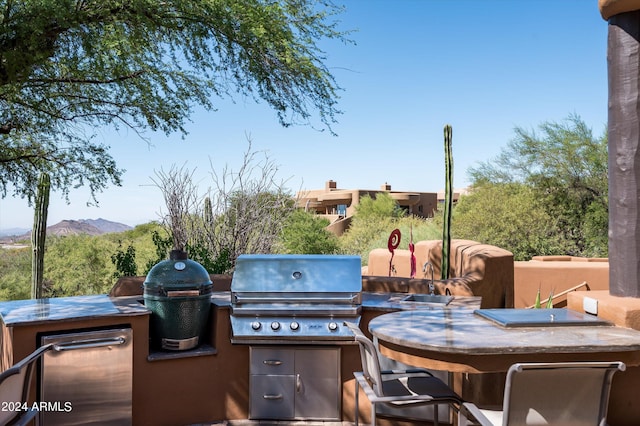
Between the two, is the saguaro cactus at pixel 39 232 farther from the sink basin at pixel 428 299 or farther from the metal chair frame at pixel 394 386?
the metal chair frame at pixel 394 386

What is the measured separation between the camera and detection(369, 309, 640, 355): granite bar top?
8.66ft

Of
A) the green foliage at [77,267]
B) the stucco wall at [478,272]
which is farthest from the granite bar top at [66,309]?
the green foliage at [77,267]

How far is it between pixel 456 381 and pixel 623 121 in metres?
2.09

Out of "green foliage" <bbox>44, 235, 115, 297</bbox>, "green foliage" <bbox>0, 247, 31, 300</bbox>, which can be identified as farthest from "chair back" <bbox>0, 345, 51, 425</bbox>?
"green foliage" <bbox>44, 235, 115, 297</bbox>

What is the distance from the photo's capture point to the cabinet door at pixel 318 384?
4160mm

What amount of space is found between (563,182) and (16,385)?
59.5ft

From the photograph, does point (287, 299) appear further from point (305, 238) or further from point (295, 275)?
point (305, 238)

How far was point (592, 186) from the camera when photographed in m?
17.5

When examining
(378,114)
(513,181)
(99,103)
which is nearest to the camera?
(99,103)

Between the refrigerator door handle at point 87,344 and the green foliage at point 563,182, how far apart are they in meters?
14.8

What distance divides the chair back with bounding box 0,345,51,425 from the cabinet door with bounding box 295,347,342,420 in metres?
1.98

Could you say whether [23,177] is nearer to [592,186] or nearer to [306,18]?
[306,18]

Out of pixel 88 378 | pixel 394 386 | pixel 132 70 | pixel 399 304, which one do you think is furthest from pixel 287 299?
pixel 132 70

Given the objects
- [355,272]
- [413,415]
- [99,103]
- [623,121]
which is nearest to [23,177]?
[99,103]
